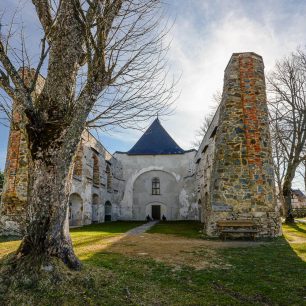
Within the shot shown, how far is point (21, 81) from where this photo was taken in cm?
388

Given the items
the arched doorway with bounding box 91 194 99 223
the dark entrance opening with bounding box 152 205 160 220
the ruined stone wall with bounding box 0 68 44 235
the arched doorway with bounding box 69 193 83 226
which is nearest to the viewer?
the ruined stone wall with bounding box 0 68 44 235

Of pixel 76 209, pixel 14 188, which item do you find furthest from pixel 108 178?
pixel 14 188

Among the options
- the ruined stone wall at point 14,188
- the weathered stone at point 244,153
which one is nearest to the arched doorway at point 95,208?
the ruined stone wall at point 14,188

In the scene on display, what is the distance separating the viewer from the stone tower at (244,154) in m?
9.10

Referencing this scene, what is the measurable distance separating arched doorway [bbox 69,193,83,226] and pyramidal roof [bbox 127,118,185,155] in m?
9.81

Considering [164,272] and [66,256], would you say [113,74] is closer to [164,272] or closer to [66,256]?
[66,256]

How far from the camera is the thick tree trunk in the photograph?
3.52 m

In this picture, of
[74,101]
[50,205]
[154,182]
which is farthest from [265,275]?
[154,182]

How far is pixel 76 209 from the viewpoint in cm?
1524

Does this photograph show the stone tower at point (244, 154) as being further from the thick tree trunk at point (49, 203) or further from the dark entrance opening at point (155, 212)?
the dark entrance opening at point (155, 212)

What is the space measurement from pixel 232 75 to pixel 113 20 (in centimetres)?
680

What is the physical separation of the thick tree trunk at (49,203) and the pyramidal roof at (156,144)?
2041 centimetres

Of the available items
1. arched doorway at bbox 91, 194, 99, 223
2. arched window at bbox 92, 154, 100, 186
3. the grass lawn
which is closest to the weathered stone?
the grass lawn

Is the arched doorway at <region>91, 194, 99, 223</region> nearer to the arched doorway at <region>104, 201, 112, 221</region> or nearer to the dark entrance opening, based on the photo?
the arched doorway at <region>104, 201, 112, 221</region>
